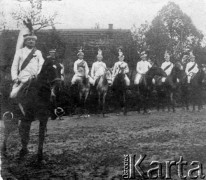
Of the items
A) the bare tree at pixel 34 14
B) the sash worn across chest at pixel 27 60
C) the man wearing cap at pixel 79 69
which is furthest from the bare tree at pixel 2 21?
the man wearing cap at pixel 79 69

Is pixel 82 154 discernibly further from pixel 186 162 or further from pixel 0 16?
pixel 0 16

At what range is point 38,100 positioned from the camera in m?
5.23

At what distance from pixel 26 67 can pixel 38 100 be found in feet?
1.70

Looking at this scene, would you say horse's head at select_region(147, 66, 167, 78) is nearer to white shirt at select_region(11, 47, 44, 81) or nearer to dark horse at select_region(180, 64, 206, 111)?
dark horse at select_region(180, 64, 206, 111)

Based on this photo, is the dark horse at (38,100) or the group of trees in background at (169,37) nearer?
the dark horse at (38,100)

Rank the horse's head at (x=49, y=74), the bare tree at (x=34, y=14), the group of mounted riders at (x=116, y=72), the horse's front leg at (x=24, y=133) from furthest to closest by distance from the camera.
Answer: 1. the group of mounted riders at (x=116, y=72)
2. the bare tree at (x=34, y=14)
3. the horse's front leg at (x=24, y=133)
4. the horse's head at (x=49, y=74)

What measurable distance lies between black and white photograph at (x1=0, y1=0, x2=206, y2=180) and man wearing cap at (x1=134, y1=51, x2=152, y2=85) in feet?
0.09

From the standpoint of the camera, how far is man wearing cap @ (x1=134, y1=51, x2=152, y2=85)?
1030 cm

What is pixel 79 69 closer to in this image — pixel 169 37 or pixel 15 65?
pixel 169 37

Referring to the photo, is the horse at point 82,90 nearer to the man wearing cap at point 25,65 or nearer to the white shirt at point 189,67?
the white shirt at point 189,67

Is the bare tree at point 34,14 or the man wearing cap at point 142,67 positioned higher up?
the bare tree at point 34,14

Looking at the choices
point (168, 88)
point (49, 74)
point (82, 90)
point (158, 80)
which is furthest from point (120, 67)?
point (49, 74)

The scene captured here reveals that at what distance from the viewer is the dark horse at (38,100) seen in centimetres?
517

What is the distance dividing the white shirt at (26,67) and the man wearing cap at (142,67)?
5.22m
